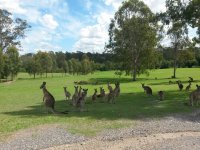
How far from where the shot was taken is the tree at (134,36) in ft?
244

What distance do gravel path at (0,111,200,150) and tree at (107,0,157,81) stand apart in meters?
55.5

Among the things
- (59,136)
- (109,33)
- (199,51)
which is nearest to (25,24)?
(109,33)

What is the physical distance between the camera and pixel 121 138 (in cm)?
1673

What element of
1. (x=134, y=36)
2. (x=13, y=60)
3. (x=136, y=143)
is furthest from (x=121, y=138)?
(x=13, y=60)

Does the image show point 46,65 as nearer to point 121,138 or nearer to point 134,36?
point 134,36

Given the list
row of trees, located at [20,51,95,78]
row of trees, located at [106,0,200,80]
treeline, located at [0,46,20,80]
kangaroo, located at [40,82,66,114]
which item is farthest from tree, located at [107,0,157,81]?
kangaroo, located at [40,82,66,114]

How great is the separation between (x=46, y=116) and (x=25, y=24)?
63939 mm

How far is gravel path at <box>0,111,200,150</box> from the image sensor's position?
15344mm

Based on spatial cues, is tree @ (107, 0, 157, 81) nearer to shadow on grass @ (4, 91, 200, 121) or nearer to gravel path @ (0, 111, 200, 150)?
shadow on grass @ (4, 91, 200, 121)

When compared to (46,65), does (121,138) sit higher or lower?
lower

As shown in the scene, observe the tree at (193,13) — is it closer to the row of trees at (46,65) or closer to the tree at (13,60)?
the tree at (13,60)

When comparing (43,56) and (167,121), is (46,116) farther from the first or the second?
(43,56)

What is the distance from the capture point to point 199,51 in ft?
272

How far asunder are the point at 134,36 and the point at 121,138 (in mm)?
59586
